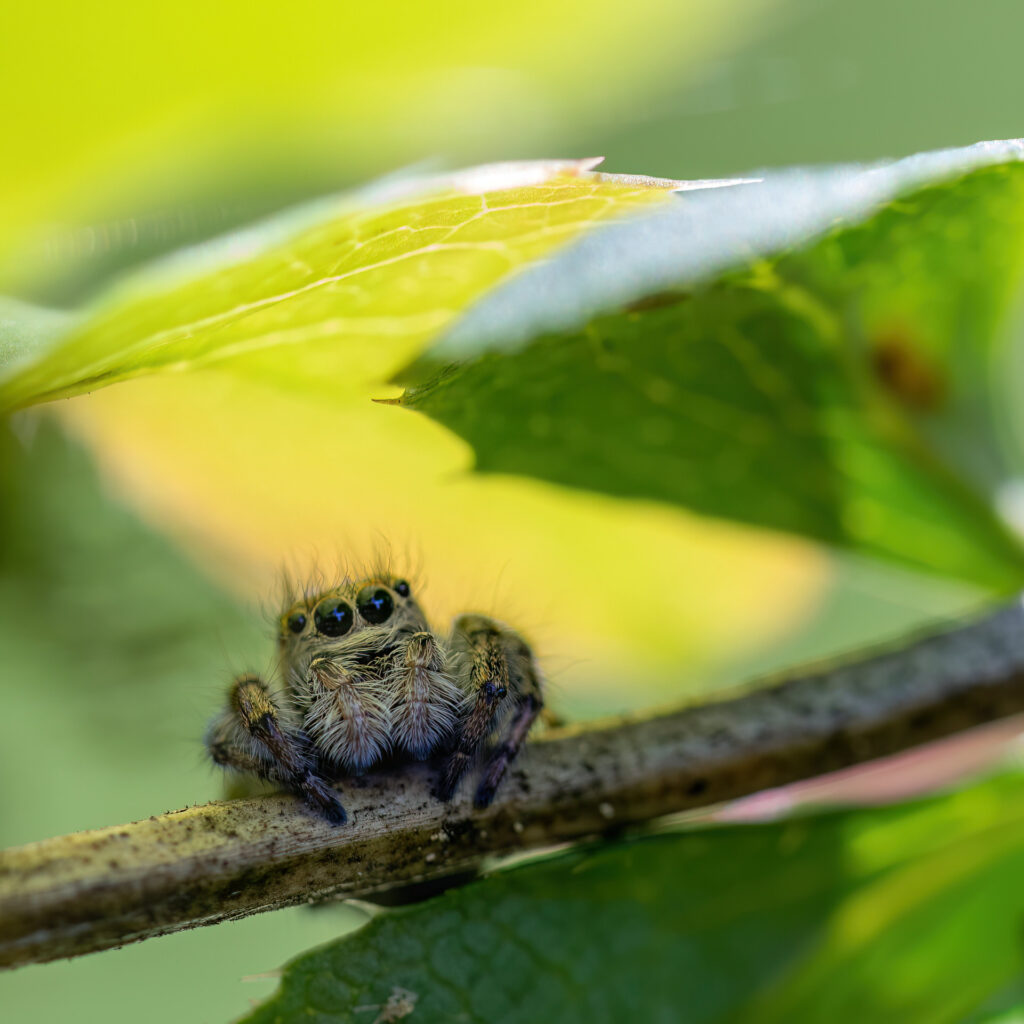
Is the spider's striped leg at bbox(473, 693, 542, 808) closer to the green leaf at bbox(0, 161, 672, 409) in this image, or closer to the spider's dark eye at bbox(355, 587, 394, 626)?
the spider's dark eye at bbox(355, 587, 394, 626)

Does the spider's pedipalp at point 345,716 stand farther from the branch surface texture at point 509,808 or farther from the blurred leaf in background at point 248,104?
the blurred leaf in background at point 248,104

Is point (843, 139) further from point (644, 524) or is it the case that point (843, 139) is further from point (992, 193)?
point (992, 193)

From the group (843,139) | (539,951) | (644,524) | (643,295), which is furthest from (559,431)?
(843,139)

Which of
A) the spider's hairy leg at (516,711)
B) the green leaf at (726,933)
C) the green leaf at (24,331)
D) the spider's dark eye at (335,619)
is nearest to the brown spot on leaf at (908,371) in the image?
the green leaf at (726,933)

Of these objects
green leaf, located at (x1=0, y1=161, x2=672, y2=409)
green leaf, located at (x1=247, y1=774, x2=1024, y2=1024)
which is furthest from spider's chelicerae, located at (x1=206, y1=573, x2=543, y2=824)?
green leaf, located at (x1=0, y1=161, x2=672, y2=409)

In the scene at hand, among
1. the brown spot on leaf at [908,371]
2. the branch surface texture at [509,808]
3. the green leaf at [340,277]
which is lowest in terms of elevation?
the branch surface texture at [509,808]

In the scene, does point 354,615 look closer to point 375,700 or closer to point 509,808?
point 375,700

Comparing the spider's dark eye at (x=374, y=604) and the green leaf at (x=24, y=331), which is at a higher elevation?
the green leaf at (x=24, y=331)
